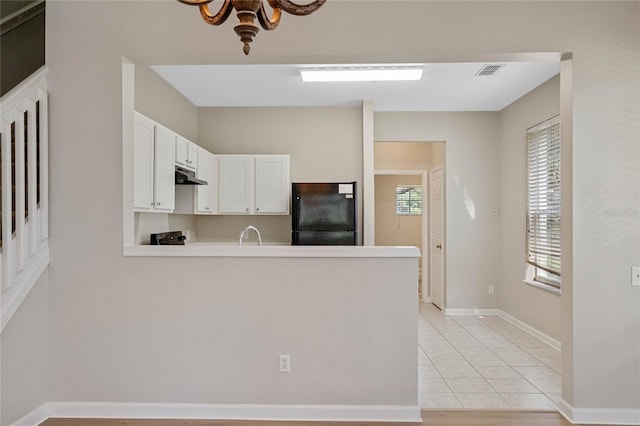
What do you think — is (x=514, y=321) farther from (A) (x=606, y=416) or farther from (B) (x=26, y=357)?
(B) (x=26, y=357)

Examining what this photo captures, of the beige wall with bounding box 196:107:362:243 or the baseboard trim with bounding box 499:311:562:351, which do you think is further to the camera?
the beige wall with bounding box 196:107:362:243

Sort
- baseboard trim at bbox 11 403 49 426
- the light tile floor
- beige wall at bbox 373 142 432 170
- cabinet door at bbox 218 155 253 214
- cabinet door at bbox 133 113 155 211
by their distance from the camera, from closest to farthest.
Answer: baseboard trim at bbox 11 403 49 426 < the light tile floor < cabinet door at bbox 133 113 155 211 < cabinet door at bbox 218 155 253 214 < beige wall at bbox 373 142 432 170

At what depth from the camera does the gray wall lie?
102 inches

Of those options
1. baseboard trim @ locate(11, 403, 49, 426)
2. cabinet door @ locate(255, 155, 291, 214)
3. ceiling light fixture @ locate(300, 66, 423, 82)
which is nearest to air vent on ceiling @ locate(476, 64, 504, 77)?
ceiling light fixture @ locate(300, 66, 423, 82)

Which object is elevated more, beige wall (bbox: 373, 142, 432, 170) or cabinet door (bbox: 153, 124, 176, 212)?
beige wall (bbox: 373, 142, 432, 170)

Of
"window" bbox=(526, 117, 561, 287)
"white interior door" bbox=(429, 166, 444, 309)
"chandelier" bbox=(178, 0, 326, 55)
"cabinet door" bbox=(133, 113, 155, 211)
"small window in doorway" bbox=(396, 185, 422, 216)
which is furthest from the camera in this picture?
"small window in doorway" bbox=(396, 185, 422, 216)

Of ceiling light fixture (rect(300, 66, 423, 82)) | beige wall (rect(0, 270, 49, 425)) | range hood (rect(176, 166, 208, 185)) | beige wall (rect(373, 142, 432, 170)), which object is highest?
ceiling light fixture (rect(300, 66, 423, 82))

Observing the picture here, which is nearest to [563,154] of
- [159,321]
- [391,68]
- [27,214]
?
[391,68]

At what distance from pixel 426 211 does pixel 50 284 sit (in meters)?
5.28

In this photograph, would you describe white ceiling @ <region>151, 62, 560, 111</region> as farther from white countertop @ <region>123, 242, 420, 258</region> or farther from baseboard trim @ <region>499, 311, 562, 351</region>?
baseboard trim @ <region>499, 311, 562, 351</region>

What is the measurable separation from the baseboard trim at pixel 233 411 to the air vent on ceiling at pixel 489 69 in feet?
10.1

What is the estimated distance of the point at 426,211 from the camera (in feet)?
21.7

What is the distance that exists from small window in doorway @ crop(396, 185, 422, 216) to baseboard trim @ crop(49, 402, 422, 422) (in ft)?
22.9

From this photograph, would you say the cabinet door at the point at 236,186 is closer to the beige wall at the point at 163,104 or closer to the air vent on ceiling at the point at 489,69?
the beige wall at the point at 163,104
